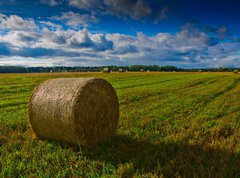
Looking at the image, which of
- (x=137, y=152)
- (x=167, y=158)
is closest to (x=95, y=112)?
(x=137, y=152)

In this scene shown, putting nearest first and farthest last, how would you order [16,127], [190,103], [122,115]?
[16,127] < [122,115] < [190,103]

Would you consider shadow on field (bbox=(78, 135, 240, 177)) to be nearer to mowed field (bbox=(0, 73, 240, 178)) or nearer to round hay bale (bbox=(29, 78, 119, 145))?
mowed field (bbox=(0, 73, 240, 178))

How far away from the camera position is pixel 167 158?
19.4ft

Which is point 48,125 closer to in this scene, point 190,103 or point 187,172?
point 187,172

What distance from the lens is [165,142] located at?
7.08 m

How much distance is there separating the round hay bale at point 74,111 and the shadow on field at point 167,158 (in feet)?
1.75

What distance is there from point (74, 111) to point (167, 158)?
106 inches

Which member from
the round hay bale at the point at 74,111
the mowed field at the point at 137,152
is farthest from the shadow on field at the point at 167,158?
the round hay bale at the point at 74,111

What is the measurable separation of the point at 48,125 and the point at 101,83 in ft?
6.53

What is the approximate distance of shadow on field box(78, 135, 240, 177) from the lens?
17.2 feet

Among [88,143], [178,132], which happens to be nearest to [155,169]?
[88,143]

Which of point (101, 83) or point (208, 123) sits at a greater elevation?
point (101, 83)

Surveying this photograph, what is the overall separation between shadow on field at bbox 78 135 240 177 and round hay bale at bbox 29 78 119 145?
1.75ft

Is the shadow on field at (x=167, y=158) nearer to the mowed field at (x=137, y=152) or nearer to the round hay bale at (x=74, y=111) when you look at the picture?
the mowed field at (x=137, y=152)
